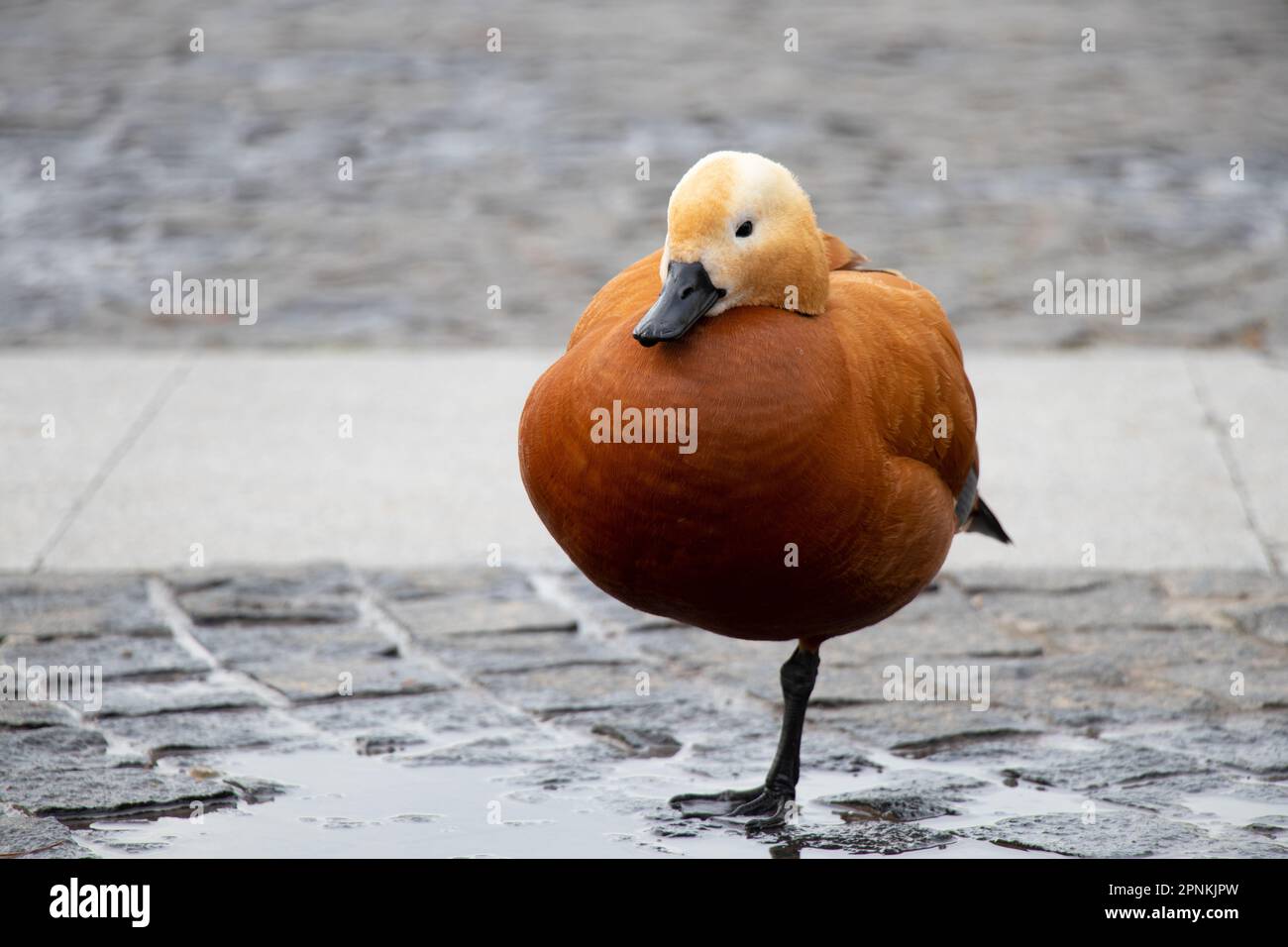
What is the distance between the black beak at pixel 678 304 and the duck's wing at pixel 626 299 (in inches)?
8.5

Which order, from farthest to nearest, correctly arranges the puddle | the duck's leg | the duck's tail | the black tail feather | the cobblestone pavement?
the cobblestone pavement → the black tail feather → the duck's tail → the duck's leg → the puddle

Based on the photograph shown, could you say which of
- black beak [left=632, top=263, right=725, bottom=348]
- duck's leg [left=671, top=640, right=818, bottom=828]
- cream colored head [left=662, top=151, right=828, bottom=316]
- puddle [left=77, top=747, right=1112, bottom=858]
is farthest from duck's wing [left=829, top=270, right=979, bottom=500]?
puddle [left=77, top=747, right=1112, bottom=858]

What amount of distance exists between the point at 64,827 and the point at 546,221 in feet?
20.2

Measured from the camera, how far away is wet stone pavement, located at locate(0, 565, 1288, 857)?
3963 mm

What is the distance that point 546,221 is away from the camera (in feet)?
31.3

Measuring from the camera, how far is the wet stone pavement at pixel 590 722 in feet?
13.0

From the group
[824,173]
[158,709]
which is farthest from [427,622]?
[824,173]

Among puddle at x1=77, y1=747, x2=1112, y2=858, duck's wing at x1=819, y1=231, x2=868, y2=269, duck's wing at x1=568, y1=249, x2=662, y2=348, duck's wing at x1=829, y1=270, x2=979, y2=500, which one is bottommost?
puddle at x1=77, y1=747, x2=1112, y2=858

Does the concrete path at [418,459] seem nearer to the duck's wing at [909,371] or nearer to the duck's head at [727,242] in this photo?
the duck's wing at [909,371]

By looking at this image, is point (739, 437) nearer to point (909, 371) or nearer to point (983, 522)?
point (909, 371)

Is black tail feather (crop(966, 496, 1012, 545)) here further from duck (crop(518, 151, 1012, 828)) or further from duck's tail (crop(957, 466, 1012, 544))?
duck (crop(518, 151, 1012, 828))

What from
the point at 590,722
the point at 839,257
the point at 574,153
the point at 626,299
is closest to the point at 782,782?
the point at 590,722

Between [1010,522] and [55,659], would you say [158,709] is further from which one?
[1010,522]

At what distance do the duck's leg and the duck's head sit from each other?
1.02 meters
